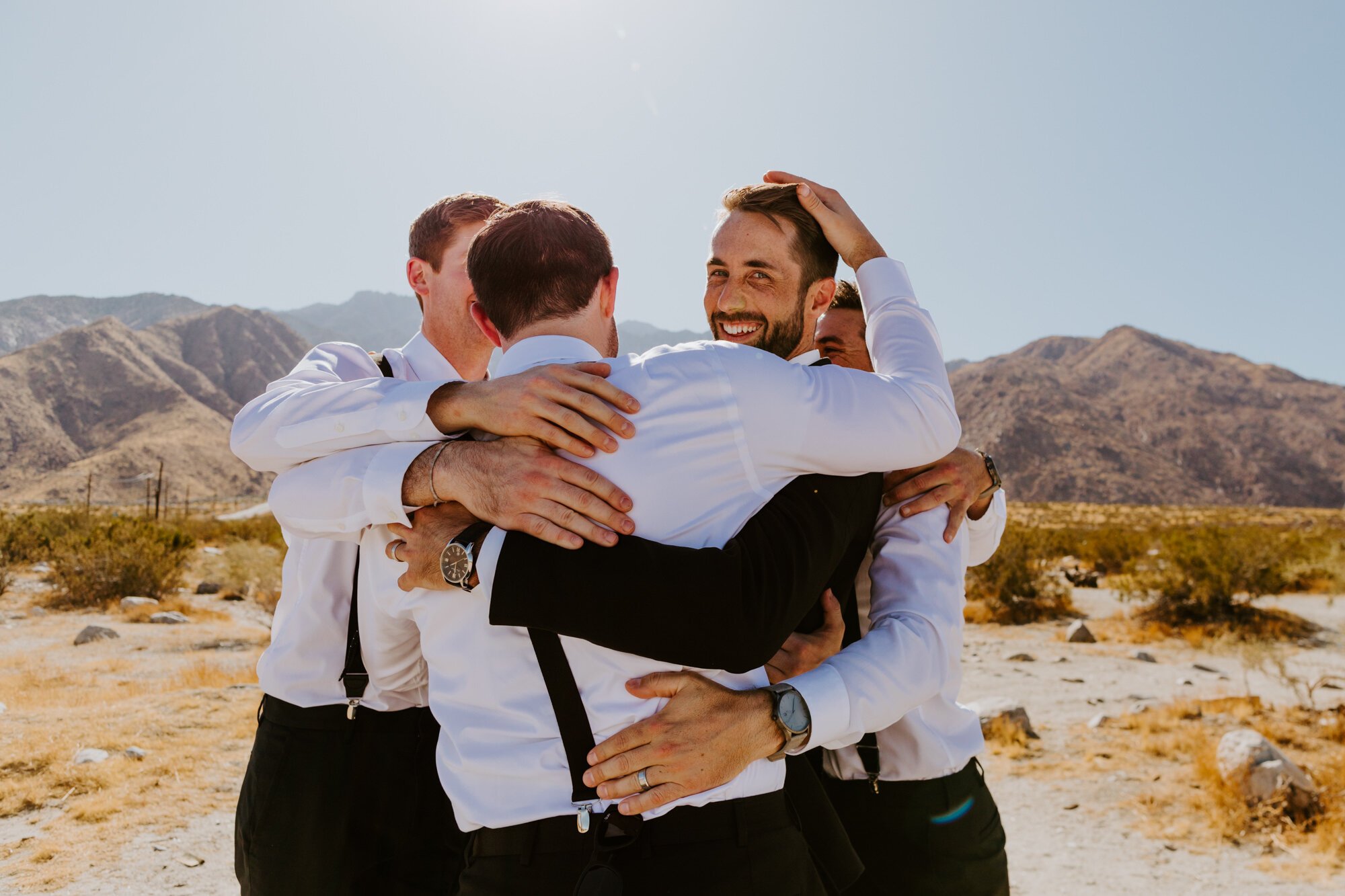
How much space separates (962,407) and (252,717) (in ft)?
321

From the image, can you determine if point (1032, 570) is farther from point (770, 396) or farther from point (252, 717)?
point (770, 396)

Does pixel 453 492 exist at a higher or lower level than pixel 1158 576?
higher

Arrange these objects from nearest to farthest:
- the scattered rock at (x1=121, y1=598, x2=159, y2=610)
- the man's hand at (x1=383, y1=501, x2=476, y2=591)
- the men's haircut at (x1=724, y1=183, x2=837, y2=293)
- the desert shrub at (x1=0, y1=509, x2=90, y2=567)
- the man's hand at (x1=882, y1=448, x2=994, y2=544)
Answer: the man's hand at (x1=383, y1=501, x2=476, y2=591) → the man's hand at (x1=882, y1=448, x2=994, y2=544) → the men's haircut at (x1=724, y1=183, x2=837, y2=293) → the scattered rock at (x1=121, y1=598, x2=159, y2=610) → the desert shrub at (x1=0, y1=509, x2=90, y2=567)

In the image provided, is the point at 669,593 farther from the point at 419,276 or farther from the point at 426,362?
the point at 419,276

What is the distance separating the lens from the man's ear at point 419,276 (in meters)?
2.94

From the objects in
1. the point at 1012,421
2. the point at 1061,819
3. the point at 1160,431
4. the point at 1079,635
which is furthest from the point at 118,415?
the point at 1160,431

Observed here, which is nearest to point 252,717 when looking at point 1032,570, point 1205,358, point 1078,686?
point 1078,686

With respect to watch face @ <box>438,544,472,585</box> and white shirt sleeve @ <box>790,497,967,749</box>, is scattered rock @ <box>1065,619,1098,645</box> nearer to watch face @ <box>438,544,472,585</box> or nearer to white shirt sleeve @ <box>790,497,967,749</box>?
white shirt sleeve @ <box>790,497,967,749</box>

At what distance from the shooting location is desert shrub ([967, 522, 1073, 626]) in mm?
15883

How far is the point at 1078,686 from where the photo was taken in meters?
10.8

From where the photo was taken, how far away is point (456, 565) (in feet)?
5.11

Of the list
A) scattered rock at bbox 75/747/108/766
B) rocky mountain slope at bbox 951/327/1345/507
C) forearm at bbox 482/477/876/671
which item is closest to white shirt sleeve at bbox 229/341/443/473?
forearm at bbox 482/477/876/671

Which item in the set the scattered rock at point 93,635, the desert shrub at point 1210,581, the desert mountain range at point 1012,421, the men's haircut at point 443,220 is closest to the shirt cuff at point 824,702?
the men's haircut at point 443,220

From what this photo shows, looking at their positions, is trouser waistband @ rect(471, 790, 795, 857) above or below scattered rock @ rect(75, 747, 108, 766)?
above
